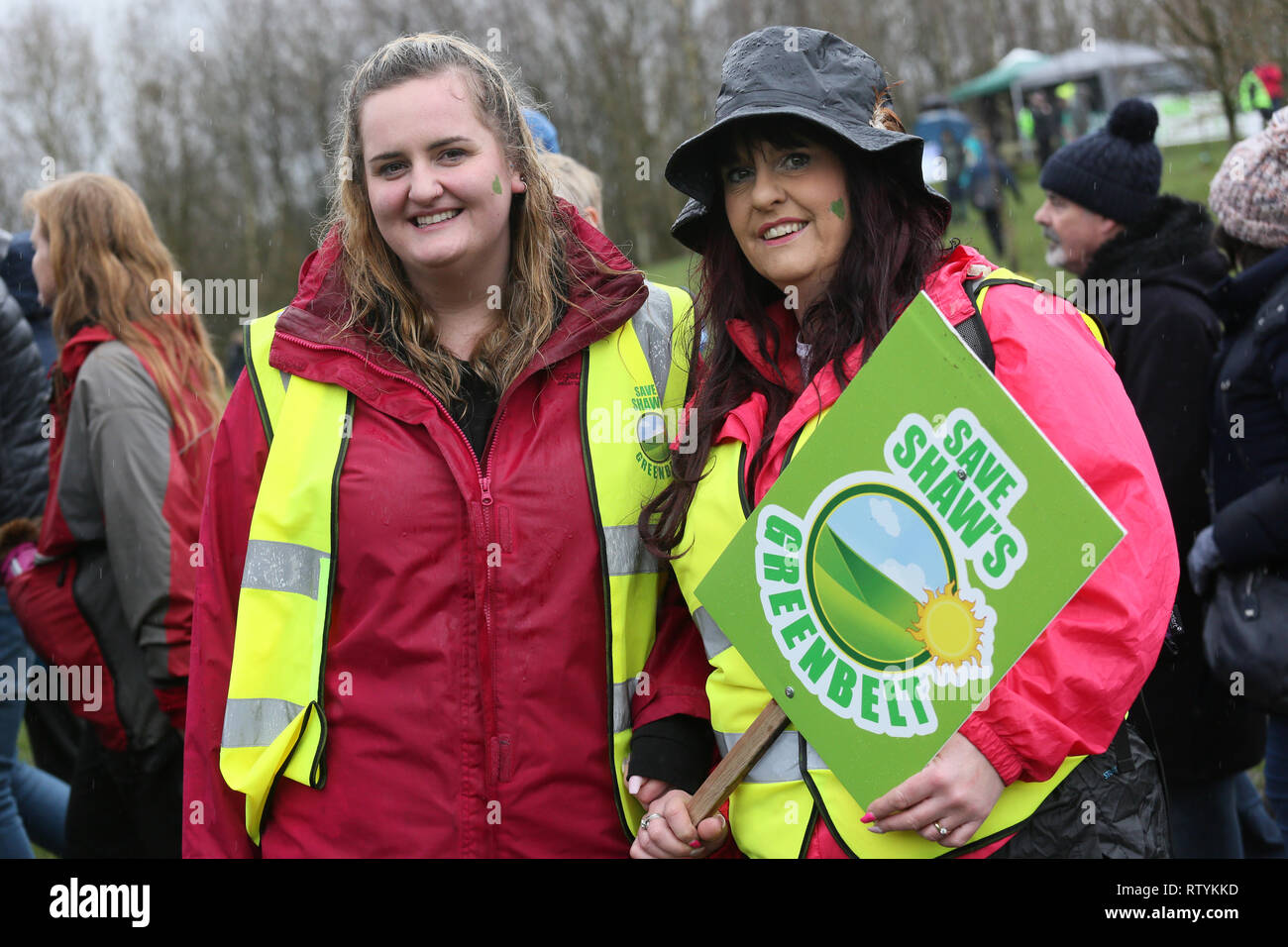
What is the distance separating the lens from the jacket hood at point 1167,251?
392 cm

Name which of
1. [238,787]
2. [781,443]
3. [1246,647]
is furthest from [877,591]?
[1246,647]

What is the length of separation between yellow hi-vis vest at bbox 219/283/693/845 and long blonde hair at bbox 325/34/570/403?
0.18 meters

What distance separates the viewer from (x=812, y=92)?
2221 mm

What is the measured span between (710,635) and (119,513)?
212 cm

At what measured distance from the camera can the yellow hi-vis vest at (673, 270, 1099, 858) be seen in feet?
6.65

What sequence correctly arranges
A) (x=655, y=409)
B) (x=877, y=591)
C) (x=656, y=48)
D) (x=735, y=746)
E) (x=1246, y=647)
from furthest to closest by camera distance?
1. (x=656, y=48)
2. (x=1246, y=647)
3. (x=655, y=409)
4. (x=735, y=746)
5. (x=877, y=591)

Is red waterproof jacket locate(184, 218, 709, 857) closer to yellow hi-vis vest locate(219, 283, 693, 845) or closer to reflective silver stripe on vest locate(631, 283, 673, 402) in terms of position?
yellow hi-vis vest locate(219, 283, 693, 845)

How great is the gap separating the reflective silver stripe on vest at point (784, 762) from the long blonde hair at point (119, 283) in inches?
93.3

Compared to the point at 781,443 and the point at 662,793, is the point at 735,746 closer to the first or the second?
the point at 662,793

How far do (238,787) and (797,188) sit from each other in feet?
5.20

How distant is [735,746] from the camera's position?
2.15 m

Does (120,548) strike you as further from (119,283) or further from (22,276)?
(22,276)

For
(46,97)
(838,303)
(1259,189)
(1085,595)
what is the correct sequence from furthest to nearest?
1. (46,97)
2. (1259,189)
3. (838,303)
4. (1085,595)

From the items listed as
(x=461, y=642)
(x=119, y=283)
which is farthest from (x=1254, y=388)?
(x=119, y=283)
